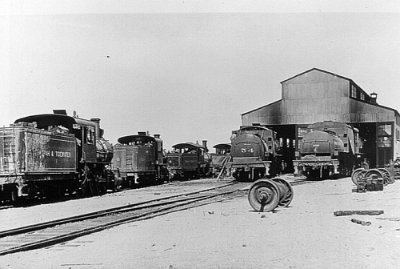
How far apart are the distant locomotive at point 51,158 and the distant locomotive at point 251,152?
24.9 ft

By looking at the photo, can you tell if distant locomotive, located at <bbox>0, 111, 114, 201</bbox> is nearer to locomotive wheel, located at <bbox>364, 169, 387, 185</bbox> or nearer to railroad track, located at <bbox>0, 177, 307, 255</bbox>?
railroad track, located at <bbox>0, 177, 307, 255</bbox>

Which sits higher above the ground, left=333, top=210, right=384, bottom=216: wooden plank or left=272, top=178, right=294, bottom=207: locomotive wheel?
left=272, top=178, right=294, bottom=207: locomotive wheel

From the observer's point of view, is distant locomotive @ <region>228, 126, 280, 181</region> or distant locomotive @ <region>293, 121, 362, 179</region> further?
distant locomotive @ <region>293, 121, 362, 179</region>

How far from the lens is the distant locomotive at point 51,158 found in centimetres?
1681

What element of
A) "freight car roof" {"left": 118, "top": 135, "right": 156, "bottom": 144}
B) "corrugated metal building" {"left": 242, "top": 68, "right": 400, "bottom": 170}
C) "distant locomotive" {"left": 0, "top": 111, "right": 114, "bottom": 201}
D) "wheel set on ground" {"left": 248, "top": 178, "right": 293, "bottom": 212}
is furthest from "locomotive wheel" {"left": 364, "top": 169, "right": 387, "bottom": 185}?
"corrugated metal building" {"left": 242, "top": 68, "right": 400, "bottom": 170}

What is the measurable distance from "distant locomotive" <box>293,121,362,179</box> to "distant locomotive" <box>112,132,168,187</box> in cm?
821

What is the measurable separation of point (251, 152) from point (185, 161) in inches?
431

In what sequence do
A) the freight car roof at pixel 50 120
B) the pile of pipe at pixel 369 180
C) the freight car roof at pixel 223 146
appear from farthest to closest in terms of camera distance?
the freight car roof at pixel 223 146 → the freight car roof at pixel 50 120 → the pile of pipe at pixel 369 180

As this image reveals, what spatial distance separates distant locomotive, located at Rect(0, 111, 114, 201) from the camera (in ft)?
55.2

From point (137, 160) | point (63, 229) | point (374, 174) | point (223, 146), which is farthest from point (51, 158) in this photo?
point (223, 146)

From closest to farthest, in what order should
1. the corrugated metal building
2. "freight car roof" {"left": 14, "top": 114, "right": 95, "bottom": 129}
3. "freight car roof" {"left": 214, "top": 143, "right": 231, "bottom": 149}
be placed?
"freight car roof" {"left": 14, "top": 114, "right": 95, "bottom": 129} → the corrugated metal building → "freight car roof" {"left": 214, "top": 143, "right": 231, "bottom": 149}

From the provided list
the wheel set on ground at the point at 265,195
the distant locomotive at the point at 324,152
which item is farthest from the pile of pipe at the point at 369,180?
the wheel set on ground at the point at 265,195

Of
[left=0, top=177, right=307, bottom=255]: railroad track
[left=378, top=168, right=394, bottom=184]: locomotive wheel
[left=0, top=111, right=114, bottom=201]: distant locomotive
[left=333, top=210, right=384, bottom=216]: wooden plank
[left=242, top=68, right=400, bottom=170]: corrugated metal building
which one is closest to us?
[left=0, top=177, right=307, bottom=255]: railroad track

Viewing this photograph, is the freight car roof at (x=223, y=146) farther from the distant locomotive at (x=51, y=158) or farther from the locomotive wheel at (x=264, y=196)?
the locomotive wheel at (x=264, y=196)
